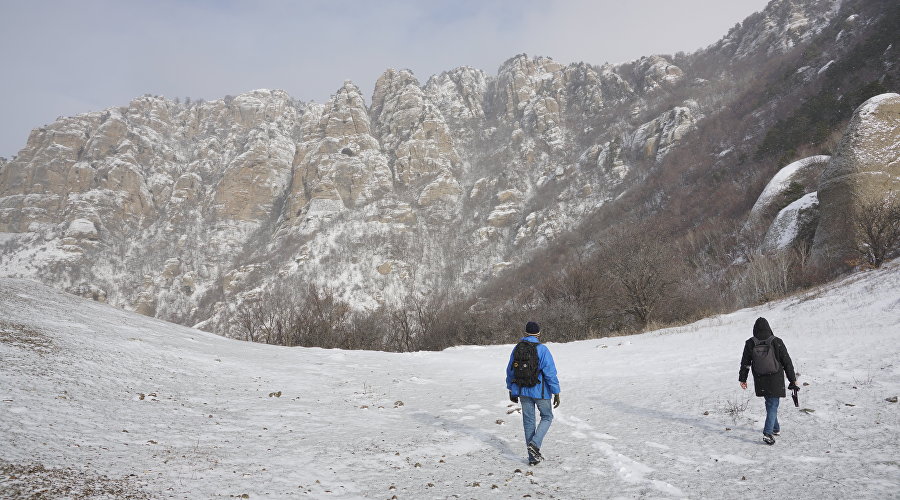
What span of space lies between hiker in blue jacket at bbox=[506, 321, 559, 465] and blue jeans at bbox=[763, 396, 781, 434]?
3.51 meters

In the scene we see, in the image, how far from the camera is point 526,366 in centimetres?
704

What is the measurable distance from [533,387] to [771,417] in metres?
3.99

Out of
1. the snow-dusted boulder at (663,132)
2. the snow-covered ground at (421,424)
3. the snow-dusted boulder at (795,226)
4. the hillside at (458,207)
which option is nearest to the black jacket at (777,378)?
the snow-covered ground at (421,424)

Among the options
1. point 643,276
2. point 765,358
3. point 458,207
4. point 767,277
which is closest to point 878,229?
point 767,277

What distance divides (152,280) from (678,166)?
186236 mm

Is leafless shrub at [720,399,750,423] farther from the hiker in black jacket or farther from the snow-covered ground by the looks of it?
the hiker in black jacket

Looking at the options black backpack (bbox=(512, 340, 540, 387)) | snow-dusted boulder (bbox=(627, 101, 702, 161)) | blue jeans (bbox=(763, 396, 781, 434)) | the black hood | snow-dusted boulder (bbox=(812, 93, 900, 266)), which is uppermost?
snow-dusted boulder (bbox=(627, 101, 702, 161))

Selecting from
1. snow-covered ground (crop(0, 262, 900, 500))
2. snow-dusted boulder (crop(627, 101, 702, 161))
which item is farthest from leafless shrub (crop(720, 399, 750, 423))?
snow-dusted boulder (crop(627, 101, 702, 161))

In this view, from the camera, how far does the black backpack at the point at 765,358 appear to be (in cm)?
751

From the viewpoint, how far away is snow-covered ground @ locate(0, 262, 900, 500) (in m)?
5.70

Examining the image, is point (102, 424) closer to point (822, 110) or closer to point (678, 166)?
point (822, 110)

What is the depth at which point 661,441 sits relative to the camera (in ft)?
25.7

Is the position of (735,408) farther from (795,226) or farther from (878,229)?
(795,226)

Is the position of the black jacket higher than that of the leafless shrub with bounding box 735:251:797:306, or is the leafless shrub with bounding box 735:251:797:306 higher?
the leafless shrub with bounding box 735:251:797:306
